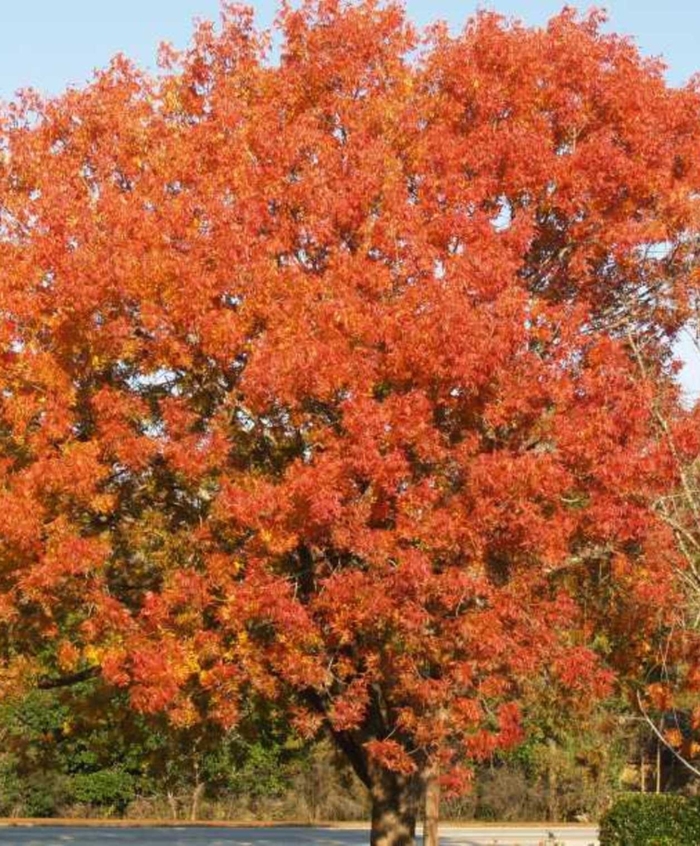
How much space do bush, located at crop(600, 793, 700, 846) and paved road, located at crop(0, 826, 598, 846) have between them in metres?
5.76

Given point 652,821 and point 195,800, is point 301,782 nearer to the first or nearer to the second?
point 195,800

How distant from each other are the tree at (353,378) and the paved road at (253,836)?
13.2m

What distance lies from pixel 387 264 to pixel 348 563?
326 cm

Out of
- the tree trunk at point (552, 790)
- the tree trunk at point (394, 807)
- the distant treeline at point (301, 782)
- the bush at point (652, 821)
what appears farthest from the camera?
the tree trunk at point (552, 790)

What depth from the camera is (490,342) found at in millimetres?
13281

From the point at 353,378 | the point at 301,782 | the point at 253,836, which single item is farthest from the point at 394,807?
the point at 301,782

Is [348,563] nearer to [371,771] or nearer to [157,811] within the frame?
[371,771]

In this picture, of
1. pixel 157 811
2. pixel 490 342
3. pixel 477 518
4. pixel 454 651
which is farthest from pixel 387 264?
pixel 157 811

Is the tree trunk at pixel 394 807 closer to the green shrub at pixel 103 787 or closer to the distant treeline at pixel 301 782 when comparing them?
the distant treeline at pixel 301 782

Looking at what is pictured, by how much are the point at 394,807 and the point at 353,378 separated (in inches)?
270

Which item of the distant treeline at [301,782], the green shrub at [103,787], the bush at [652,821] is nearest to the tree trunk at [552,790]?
the distant treeline at [301,782]

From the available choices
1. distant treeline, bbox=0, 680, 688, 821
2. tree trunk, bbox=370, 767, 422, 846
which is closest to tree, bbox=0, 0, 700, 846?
tree trunk, bbox=370, 767, 422, 846

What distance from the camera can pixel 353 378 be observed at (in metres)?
13.4

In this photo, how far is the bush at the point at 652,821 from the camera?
20078 millimetres
